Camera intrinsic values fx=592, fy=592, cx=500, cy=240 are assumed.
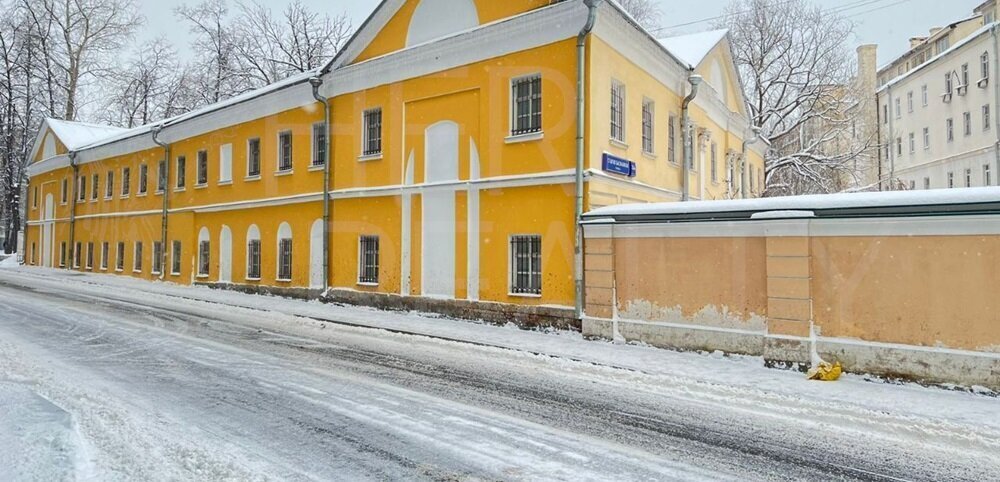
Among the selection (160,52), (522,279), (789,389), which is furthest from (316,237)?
(160,52)

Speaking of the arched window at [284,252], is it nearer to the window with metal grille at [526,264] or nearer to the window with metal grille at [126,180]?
the window with metal grille at [526,264]

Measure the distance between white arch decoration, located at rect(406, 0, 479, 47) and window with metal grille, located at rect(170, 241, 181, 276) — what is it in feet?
44.9

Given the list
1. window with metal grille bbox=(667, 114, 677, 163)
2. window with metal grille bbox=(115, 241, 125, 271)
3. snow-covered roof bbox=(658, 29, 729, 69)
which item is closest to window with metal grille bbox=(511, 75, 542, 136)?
window with metal grille bbox=(667, 114, 677, 163)

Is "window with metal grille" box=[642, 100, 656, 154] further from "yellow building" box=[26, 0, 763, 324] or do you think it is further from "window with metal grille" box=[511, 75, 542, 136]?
"window with metal grille" box=[511, 75, 542, 136]

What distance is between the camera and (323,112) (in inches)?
666

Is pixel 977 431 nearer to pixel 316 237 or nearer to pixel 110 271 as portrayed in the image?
pixel 316 237

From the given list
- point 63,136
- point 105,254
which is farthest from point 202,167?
point 63,136

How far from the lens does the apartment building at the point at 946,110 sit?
107 feet

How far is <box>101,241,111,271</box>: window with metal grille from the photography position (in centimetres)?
2706

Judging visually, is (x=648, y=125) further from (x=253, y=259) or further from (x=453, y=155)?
(x=253, y=259)

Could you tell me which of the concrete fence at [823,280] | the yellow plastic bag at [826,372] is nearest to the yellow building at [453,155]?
the concrete fence at [823,280]

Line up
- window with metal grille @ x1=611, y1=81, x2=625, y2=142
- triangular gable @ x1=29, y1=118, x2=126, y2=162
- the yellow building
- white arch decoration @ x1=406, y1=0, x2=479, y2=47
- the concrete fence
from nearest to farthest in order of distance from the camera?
the concrete fence < the yellow building < window with metal grille @ x1=611, y1=81, x2=625, y2=142 < white arch decoration @ x1=406, y1=0, x2=479, y2=47 < triangular gable @ x1=29, y1=118, x2=126, y2=162

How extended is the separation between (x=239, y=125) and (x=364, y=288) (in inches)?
343

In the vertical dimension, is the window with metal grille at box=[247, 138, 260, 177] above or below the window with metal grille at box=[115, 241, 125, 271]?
above
